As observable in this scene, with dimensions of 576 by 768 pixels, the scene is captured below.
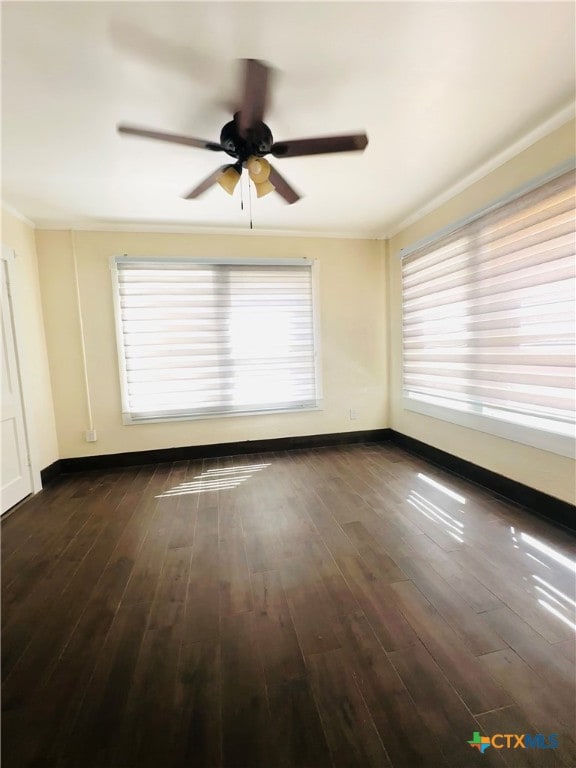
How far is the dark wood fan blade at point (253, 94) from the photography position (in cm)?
123

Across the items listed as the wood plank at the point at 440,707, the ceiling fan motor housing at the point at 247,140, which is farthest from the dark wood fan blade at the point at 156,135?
the wood plank at the point at 440,707

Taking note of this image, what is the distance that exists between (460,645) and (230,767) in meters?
0.95

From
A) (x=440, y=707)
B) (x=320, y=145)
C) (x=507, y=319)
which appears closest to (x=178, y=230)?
(x=320, y=145)

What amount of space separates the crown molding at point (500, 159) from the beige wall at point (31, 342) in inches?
Result: 155

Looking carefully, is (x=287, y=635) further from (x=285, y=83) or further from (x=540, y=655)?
(x=285, y=83)

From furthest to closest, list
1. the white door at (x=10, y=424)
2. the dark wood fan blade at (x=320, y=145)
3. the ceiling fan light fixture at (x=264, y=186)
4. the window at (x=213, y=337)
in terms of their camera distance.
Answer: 1. the window at (x=213, y=337)
2. the white door at (x=10, y=424)
3. the ceiling fan light fixture at (x=264, y=186)
4. the dark wood fan blade at (x=320, y=145)

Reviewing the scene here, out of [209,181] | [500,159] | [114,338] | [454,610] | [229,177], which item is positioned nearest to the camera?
[454,610]

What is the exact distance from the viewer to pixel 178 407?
354 cm

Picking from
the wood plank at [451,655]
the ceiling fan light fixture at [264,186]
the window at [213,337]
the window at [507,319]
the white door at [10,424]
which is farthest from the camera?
the window at [213,337]

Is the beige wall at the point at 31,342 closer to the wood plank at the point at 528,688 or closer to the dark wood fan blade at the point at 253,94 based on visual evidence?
the dark wood fan blade at the point at 253,94

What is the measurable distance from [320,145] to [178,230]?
2.26 m

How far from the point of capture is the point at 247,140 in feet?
5.55

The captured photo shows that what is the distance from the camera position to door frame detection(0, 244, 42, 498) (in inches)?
106

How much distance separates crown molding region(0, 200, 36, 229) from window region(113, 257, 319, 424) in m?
0.82
